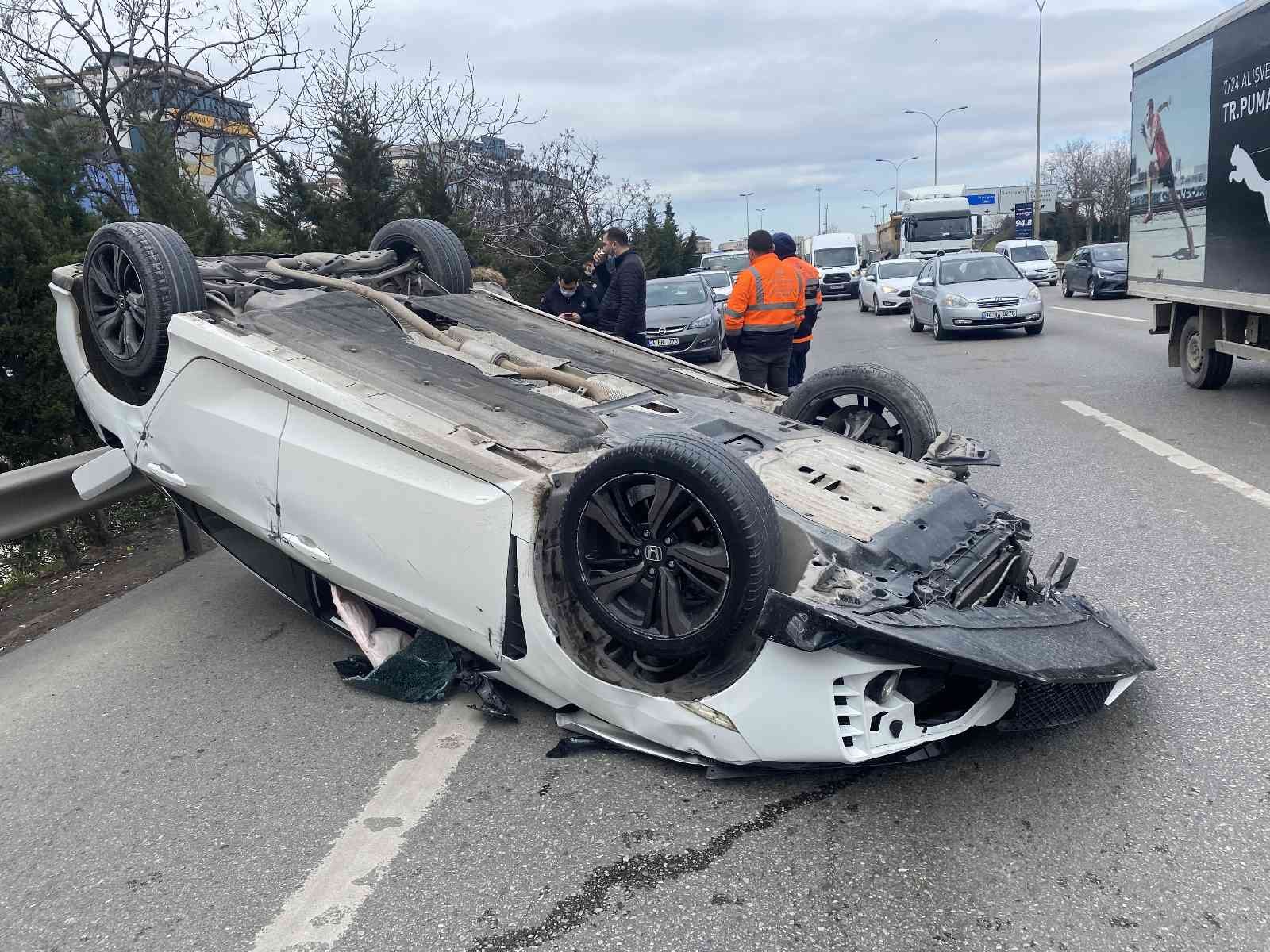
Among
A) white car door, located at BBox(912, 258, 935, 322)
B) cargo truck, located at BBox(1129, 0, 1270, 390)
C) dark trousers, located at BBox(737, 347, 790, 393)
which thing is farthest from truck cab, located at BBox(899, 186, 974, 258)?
dark trousers, located at BBox(737, 347, 790, 393)

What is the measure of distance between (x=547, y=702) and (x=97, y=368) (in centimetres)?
288

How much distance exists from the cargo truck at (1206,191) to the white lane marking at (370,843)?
8.13m

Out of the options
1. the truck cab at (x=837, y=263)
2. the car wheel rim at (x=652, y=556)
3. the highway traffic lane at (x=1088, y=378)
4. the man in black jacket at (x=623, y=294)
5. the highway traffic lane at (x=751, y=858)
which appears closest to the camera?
the highway traffic lane at (x=751, y=858)

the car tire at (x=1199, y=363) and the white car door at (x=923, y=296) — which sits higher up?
the white car door at (x=923, y=296)

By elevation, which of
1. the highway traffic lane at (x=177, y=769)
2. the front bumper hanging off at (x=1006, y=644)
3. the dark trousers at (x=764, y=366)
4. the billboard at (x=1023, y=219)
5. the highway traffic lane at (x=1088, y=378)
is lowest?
the highway traffic lane at (x=177, y=769)

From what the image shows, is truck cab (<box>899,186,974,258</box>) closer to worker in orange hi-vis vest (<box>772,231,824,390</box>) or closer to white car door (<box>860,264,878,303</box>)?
white car door (<box>860,264,878,303</box>)

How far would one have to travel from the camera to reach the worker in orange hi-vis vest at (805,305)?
8781 mm

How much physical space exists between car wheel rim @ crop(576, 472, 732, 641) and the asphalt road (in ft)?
1.69

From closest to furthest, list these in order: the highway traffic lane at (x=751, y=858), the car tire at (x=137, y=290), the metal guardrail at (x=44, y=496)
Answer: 1. the highway traffic lane at (x=751, y=858)
2. the car tire at (x=137, y=290)
3. the metal guardrail at (x=44, y=496)

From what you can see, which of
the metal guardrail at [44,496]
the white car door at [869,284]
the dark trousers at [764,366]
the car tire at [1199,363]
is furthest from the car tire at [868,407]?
the white car door at [869,284]

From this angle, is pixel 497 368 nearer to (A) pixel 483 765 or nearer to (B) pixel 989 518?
(A) pixel 483 765

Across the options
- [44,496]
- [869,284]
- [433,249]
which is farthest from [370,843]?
[869,284]

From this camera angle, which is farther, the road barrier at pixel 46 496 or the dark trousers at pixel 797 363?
the dark trousers at pixel 797 363

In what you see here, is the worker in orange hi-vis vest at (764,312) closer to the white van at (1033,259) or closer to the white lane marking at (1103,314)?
the white lane marking at (1103,314)
